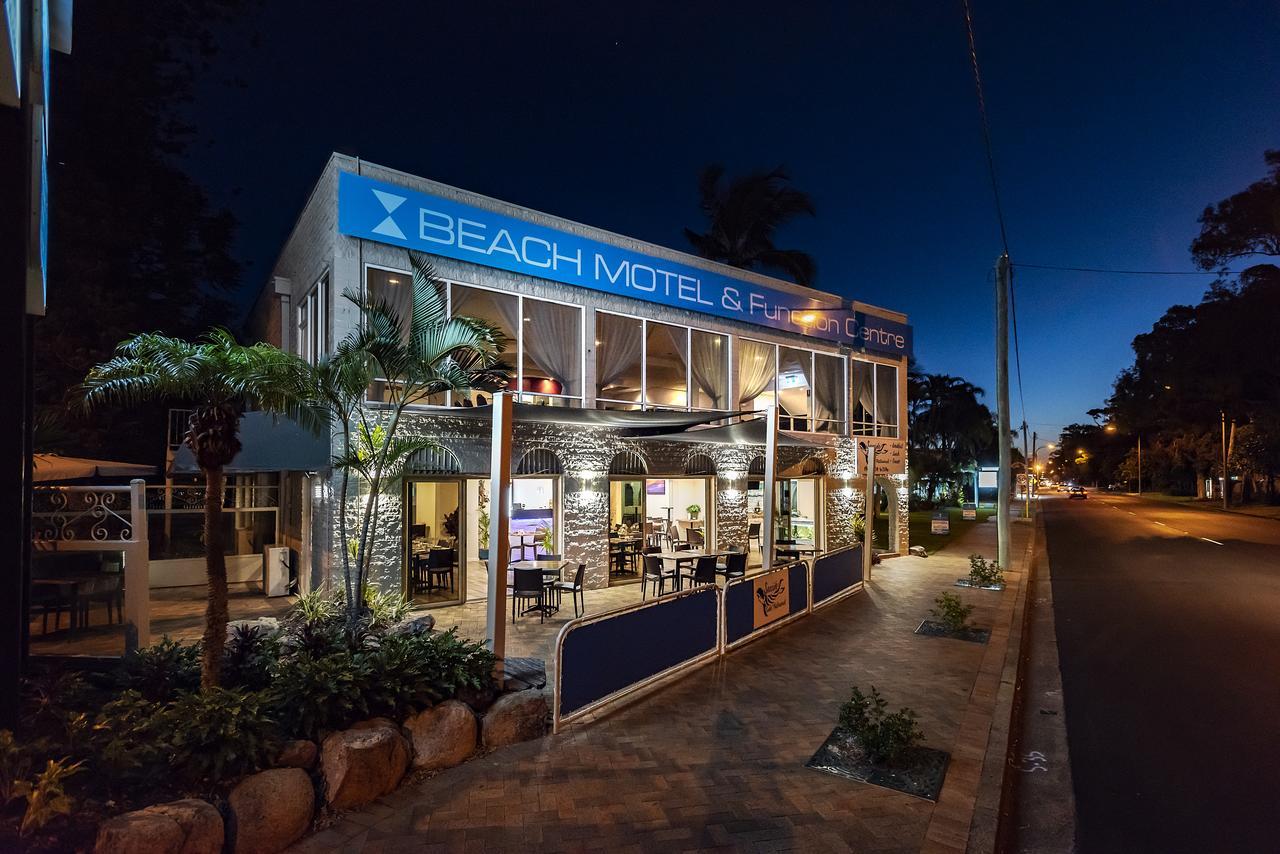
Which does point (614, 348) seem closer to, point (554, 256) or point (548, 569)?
point (554, 256)

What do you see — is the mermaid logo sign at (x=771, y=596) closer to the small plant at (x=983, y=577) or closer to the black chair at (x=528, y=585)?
the black chair at (x=528, y=585)

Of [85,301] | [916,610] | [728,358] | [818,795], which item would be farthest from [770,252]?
[818,795]

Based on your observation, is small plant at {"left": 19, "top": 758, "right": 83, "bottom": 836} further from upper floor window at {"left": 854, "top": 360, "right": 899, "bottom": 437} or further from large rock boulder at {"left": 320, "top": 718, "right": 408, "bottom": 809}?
upper floor window at {"left": 854, "top": 360, "right": 899, "bottom": 437}

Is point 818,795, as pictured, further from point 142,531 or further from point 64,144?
point 64,144

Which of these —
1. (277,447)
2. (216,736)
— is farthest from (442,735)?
(277,447)

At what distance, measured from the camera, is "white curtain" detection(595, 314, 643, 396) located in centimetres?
1272

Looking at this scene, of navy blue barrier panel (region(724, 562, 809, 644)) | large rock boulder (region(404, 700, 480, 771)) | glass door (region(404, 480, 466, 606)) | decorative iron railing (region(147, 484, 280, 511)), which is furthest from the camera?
decorative iron railing (region(147, 484, 280, 511))

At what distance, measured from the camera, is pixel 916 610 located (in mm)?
10195

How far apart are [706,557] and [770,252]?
55.7 ft

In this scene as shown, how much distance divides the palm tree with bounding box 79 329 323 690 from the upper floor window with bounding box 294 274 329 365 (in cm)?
363

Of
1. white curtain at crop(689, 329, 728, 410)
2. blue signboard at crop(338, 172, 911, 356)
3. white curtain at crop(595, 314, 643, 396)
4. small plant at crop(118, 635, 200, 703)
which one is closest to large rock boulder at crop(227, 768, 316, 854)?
small plant at crop(118, 635, 200, 703)

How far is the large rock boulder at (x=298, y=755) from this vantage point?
13.2 feet

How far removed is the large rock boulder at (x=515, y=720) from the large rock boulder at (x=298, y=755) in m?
1.22

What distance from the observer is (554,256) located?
38.3 feet
